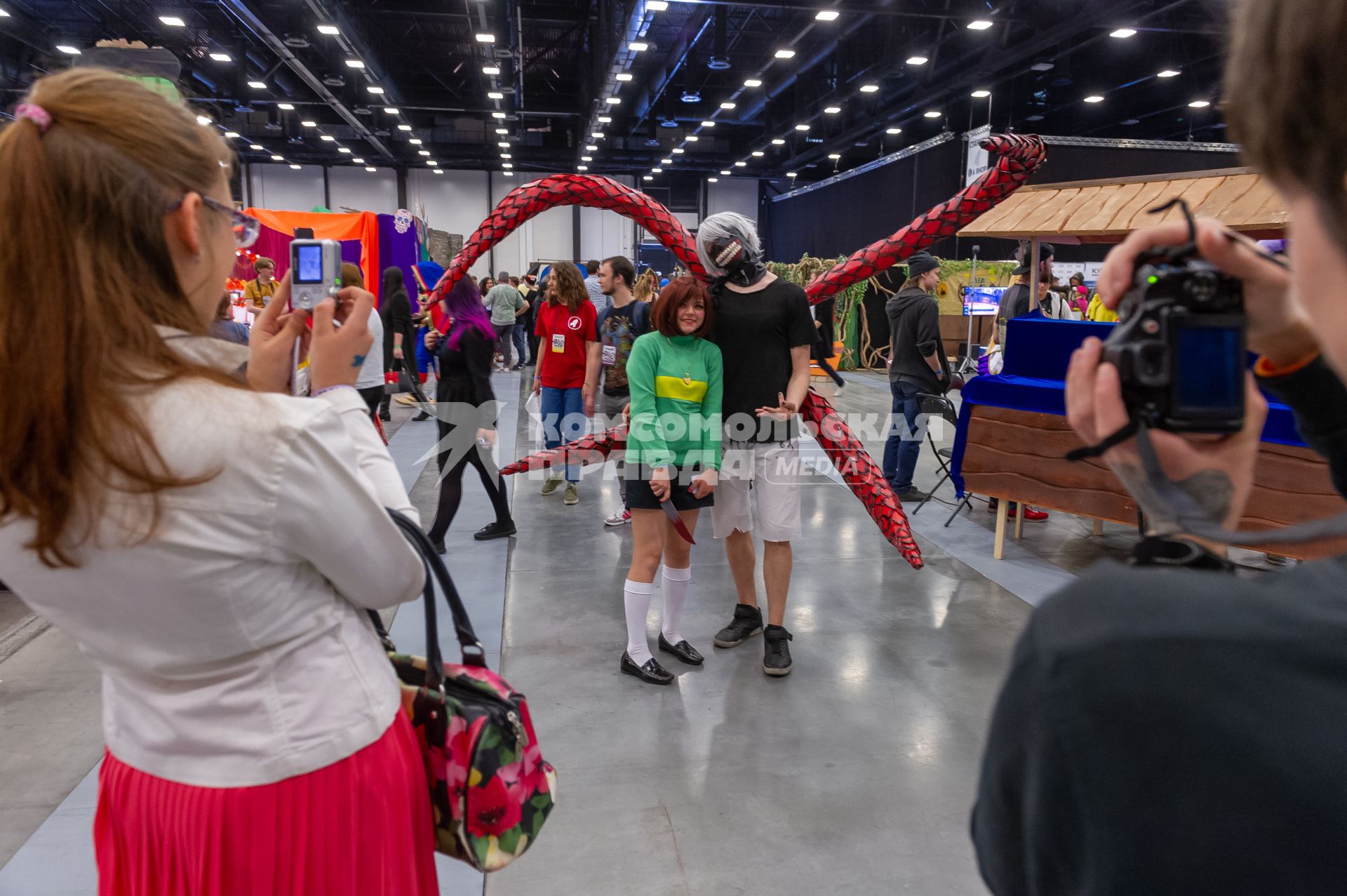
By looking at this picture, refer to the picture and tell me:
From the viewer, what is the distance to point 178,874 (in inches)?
37.7

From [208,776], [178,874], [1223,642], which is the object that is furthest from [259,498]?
[1223,642]

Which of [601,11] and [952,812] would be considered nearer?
[952,812]

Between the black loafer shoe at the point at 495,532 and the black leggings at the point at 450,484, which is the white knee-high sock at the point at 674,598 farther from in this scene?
the black loafer shoe at the point at 495,532

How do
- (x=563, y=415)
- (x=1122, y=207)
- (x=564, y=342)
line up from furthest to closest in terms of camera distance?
(x=563, y=415)
(x=564, y=342)
(x=1122, y=207)

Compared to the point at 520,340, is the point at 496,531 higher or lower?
lower

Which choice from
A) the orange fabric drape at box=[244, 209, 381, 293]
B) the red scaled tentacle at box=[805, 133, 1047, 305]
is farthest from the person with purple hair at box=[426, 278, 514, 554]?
the orange fabric drape at box=[244, 209, 381, 293]

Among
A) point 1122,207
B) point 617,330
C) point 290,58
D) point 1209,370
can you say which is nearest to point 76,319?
point 1209,370

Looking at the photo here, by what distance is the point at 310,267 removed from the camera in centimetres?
109

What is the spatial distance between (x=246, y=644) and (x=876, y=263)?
2562mm

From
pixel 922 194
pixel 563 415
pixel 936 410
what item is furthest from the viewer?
pixel 922 194

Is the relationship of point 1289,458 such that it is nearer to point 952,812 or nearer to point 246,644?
point 952,812

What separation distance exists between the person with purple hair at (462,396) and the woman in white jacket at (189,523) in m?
3.36

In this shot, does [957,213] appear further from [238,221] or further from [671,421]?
[238,221]

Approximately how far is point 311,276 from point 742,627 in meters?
2.63
